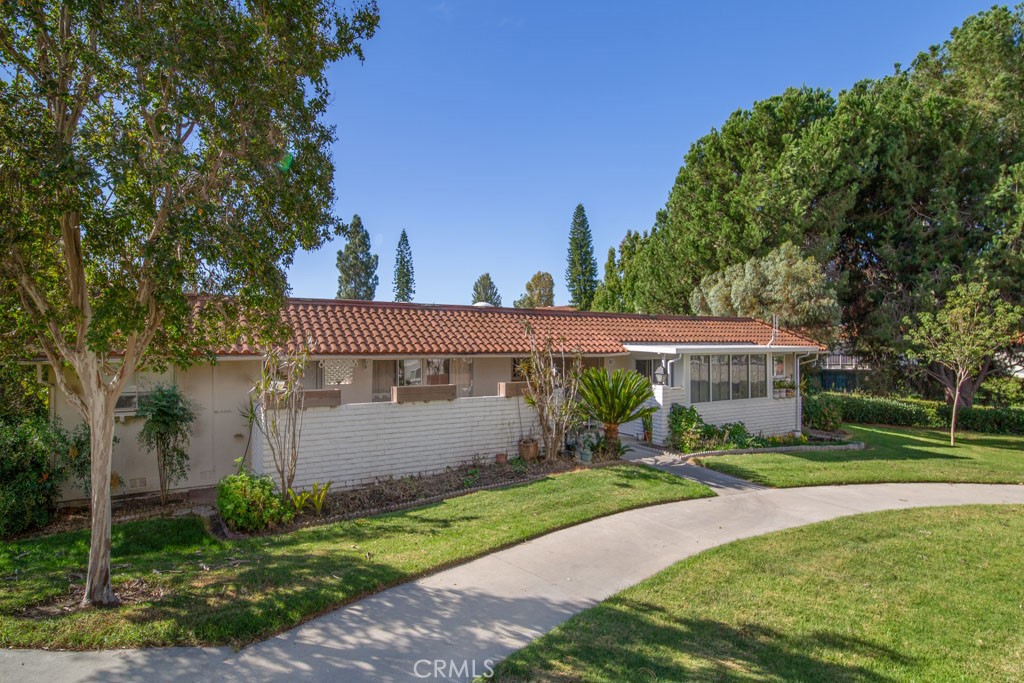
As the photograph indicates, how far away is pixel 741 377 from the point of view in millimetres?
17578

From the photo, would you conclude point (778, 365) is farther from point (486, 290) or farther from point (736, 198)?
point (486, 290)

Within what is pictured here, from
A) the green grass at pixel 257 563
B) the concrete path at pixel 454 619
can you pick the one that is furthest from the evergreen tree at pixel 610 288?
the concrete path at pixel 454 619

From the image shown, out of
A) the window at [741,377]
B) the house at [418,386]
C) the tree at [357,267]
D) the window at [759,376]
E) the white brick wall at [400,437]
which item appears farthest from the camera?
the tree at [357,267]

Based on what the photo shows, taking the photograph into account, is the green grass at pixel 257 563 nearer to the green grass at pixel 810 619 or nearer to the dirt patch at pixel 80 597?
the dirt patch at pixel 80 597

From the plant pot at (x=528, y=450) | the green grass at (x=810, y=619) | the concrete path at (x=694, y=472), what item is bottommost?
the green grass at (x=810, y=619)

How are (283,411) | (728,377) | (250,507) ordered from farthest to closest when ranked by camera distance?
(728,377), (283,411), (250,507)

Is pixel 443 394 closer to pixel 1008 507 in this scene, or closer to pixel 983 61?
pixel 1008 507

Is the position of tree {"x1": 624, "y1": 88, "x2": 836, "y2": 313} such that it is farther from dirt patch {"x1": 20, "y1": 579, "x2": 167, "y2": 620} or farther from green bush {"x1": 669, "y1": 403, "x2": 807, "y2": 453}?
dirt patch {"x1": 20, "y1": 579, "x2": 167, "y2": 620}

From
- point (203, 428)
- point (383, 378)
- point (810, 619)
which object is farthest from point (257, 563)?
point (383, 378)

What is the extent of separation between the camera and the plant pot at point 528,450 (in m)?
12.9

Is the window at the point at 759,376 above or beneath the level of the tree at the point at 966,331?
beneath

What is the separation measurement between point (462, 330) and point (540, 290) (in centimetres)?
3990

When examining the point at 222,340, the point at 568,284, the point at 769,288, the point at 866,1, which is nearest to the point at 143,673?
the point at 222,340

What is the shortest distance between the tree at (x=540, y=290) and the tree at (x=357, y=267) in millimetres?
15749
